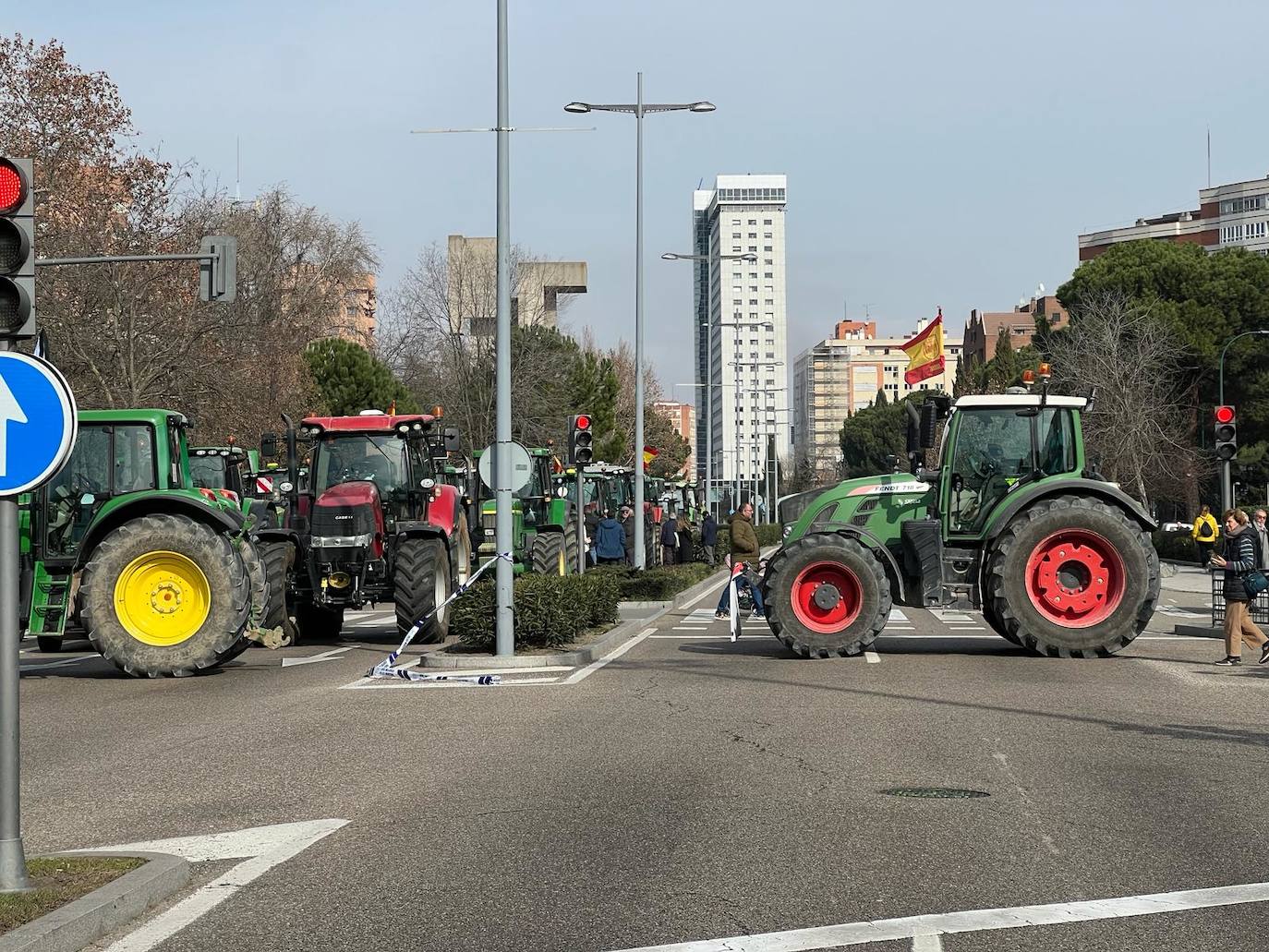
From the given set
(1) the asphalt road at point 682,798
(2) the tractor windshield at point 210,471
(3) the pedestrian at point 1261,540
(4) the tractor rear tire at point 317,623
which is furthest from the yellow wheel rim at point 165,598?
(3) the pedestrian at point 1261,540

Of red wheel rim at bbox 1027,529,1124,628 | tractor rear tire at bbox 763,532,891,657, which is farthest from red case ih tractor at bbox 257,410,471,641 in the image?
red wheel rim at bbox 1027,529,1124,628

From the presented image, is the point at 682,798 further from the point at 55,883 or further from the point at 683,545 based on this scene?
the point at 683,545

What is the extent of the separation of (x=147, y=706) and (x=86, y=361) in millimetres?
26090

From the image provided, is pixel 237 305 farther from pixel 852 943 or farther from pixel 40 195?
pixel 852 943

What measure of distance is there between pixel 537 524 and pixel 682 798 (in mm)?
22699

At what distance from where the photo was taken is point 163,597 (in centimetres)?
1761

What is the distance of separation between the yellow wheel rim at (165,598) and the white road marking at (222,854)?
29.6ft

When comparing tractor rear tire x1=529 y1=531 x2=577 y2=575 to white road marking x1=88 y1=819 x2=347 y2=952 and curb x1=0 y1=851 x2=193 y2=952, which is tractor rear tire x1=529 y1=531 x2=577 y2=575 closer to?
white road marking x1=88 y1=819 x2=347 y2=952

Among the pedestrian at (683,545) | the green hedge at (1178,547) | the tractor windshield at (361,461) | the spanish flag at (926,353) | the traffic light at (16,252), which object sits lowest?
the green hedge at (1178,547)

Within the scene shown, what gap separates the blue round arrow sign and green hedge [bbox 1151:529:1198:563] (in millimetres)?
49591

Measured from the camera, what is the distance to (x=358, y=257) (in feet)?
204

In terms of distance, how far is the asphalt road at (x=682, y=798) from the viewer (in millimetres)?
6801

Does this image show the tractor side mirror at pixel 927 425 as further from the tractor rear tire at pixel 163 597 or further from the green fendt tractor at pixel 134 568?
the tractor rear tire at pixel 163 597

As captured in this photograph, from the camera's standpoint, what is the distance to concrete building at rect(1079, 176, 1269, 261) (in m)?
126
